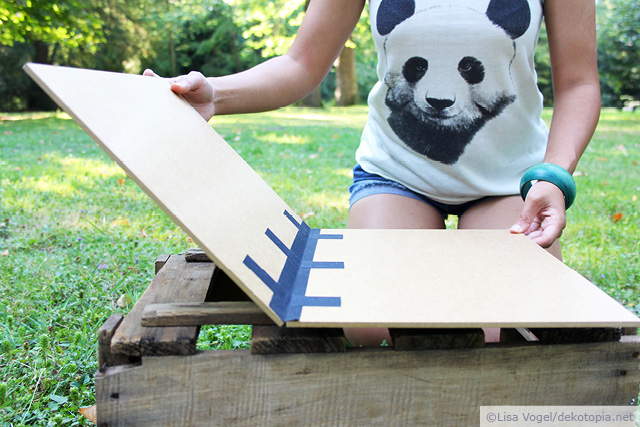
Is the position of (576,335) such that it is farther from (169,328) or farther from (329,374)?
(169,328)

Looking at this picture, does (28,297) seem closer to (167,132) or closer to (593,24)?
(167,132)

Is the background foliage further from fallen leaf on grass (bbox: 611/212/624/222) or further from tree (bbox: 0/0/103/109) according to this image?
fallen leaf on grass (bbox: 611/212/624/222)

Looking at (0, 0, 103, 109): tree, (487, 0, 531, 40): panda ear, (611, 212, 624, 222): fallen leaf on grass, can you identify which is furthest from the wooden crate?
(0, 0, 103, 109): tree

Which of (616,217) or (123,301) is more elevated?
(123,301)

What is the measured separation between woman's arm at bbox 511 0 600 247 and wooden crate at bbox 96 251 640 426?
0.58m

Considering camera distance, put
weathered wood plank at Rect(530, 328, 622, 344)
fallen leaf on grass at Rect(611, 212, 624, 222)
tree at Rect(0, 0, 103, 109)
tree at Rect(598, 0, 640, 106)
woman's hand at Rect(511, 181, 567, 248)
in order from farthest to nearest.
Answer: tree at Rect(598, 0, 640, 106) → tree at Rect(0, 0, 103, 109) → fallen leaf on grass at Rect(611, 212, 624, 222) → woman's hand at Rect(511, 181, 567, 248) → weathered wood plank at Rect(530, 328, 622, 344)

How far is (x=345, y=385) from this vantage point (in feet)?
2.89

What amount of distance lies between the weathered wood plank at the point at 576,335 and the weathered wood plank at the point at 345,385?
1 cm

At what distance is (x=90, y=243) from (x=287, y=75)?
4.51 ft

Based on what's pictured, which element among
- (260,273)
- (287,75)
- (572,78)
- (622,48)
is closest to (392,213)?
(287,75)

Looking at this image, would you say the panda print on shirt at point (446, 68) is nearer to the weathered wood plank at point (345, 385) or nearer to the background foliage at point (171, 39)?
the weathered wood plank at point (345, 385)

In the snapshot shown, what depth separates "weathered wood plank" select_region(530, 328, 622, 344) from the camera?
0.92 meters

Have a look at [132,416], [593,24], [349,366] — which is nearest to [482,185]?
[593,24]

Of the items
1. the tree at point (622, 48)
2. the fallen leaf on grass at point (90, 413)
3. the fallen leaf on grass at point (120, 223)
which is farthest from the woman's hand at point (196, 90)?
the tree at point (622, 48)
